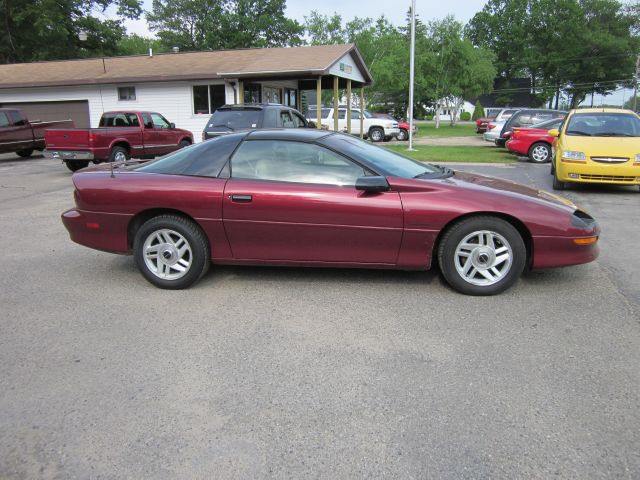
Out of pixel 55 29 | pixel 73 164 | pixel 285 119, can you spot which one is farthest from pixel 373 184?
pixel 55 29

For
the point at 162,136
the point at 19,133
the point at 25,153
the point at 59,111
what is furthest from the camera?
the point at 59,111

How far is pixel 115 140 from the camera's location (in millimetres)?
13852

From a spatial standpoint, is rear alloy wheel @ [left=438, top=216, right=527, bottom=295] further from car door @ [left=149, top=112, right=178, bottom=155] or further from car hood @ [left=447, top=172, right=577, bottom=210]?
car door @ [left=149, top=112, right=178, bottom=155]

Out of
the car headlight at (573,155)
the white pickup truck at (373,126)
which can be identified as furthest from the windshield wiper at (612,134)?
the white pickup truck at (373,126)

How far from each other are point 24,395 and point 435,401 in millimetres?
2337

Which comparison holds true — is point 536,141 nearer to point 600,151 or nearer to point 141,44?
point 600,151

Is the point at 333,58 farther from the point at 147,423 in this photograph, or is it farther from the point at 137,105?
the point at 147,423

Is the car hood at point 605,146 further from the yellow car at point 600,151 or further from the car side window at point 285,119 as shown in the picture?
the car side window at point 285,119

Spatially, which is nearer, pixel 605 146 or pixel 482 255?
pixel 482 255

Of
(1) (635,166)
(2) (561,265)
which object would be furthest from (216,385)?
(1) (635,166)

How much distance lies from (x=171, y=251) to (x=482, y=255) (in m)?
2.72

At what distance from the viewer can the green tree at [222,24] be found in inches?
2295

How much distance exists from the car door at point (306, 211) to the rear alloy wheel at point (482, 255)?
463 millimetres

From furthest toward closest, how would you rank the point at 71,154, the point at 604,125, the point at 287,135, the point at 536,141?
the point at 536,141 → the point at 71,154 → the point at 604,125 → the point at 287,135
